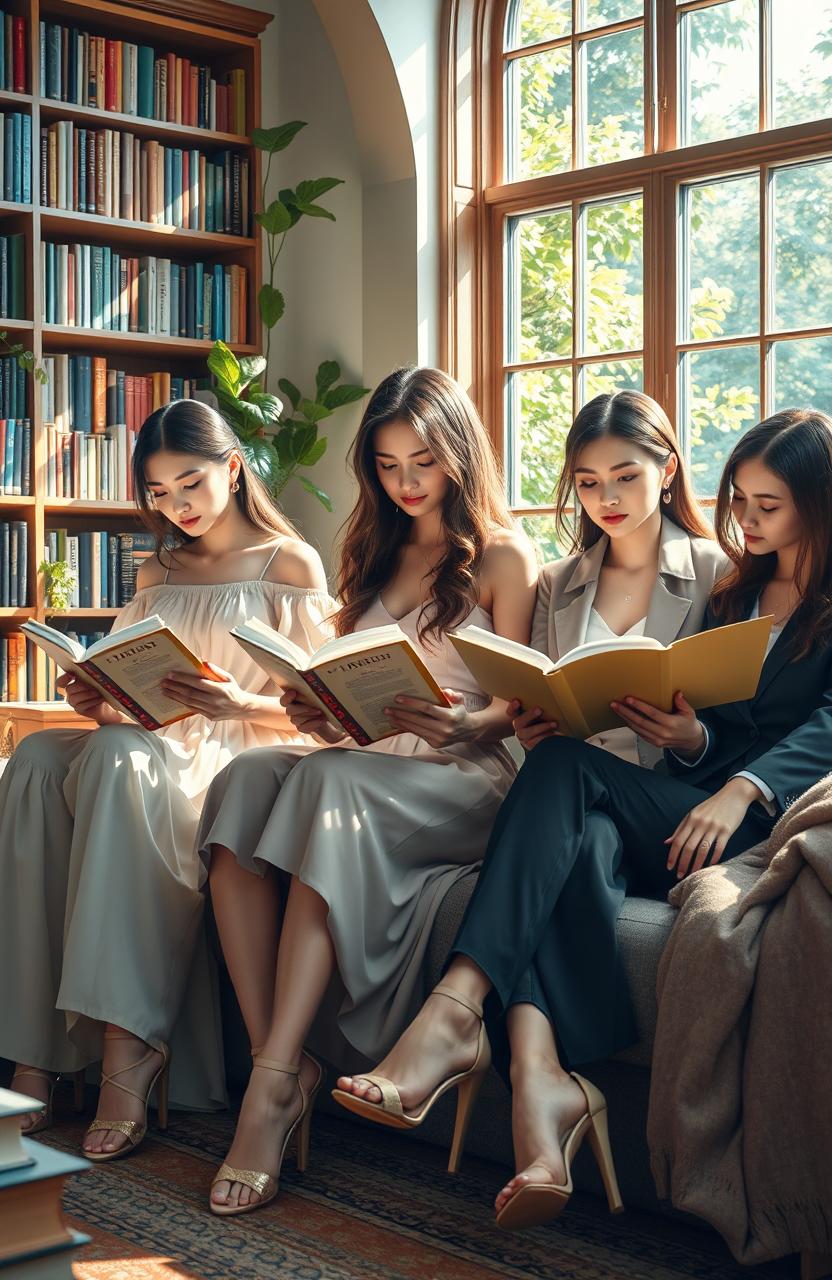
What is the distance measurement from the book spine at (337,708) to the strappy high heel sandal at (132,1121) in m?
0.59

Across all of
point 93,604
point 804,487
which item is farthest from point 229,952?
point 93,604

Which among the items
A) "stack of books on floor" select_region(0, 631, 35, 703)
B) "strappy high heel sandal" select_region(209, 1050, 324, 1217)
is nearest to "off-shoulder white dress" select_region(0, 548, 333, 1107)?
"strappy high heel sandal" select_region(209, 1050, 324, 1217)

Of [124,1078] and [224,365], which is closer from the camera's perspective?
[124,1078]

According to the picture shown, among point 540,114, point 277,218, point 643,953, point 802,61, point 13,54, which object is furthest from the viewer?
point 277,218

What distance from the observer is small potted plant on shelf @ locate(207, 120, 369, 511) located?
4105 millimetres

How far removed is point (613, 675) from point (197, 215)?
2773 mm

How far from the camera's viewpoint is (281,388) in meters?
4.34

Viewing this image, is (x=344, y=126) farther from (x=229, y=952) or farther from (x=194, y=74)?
(x=229, y=952)

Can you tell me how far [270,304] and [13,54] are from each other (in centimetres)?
94

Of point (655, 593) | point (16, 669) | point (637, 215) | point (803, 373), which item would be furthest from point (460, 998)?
point (637, 215)

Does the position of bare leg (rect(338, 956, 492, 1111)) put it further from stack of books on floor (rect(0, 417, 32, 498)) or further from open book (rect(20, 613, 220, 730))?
stack of books on floor (rect(0, 417, 32, 498))

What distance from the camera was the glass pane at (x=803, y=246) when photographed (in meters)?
3.46

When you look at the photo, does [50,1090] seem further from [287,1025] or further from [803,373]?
[803,373]

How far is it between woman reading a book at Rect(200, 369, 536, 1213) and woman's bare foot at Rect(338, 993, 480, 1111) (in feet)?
0.91
